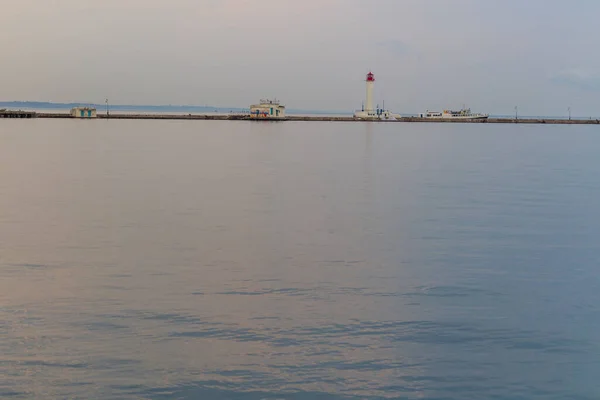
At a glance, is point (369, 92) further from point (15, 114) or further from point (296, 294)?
point (296, 294)

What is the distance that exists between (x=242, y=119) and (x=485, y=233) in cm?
14574

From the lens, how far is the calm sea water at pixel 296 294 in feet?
31.2

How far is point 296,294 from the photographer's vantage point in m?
13.6

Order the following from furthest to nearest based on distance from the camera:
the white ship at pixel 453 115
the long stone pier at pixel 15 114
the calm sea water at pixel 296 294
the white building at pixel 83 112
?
the white ship at pixel 453 115 → the long stone pier at pixel 15 114 → the white building at pixel 83 112 → the calm sea water at pixel 296 294

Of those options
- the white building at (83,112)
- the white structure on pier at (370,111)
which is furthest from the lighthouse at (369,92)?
the white building at (83,112)

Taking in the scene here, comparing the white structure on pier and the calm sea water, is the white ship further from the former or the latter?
the calm sea water

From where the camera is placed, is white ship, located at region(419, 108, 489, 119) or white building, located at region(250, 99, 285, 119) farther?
white ship, located at region(419, 108, 489, 119)

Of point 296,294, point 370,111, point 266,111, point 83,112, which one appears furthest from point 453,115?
point 296,294

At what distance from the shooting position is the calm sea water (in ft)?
31.2

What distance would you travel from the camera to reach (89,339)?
10.8 m

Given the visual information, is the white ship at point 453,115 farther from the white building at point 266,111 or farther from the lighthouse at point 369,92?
the white building at point 266,111

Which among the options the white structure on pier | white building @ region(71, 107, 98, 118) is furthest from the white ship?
white building @ region(71, 107, 98, 118)

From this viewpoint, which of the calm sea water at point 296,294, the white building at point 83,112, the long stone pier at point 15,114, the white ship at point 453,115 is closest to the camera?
the calm sea water at point 296,294

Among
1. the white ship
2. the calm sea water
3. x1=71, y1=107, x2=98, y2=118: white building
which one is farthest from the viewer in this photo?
the white ship
